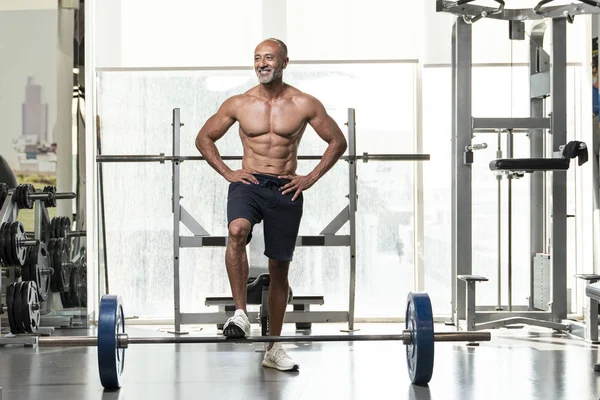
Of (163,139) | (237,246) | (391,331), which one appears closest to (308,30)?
(163,139)

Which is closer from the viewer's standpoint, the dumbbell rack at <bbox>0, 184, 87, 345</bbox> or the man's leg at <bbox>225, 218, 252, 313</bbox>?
the man's leg at <bbox>225, 218, 252, 313</bbox>

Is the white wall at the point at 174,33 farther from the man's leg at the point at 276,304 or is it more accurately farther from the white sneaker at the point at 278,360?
the white sneaker at the point at 278,360

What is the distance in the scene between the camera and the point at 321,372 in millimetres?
4445

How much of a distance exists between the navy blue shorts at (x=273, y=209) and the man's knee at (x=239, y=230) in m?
0.12

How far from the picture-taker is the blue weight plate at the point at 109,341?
3781 mm

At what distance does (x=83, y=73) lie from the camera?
642 centimetres

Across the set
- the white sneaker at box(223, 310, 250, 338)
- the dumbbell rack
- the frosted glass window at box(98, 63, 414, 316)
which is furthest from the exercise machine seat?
the white sneaker at box(223, 310, 250, 338)

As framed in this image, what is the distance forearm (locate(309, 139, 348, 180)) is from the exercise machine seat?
8.81 feet

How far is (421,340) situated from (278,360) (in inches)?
36.4

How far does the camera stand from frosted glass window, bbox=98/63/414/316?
659 centimetres

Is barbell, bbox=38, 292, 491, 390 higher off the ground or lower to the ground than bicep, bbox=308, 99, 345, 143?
lower

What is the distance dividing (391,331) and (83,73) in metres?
2.89

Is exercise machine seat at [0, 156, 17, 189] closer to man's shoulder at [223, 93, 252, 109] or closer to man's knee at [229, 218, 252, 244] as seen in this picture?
man's shoulder at [223, 93, 252, 109]

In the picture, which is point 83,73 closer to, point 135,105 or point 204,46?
point 135,105
